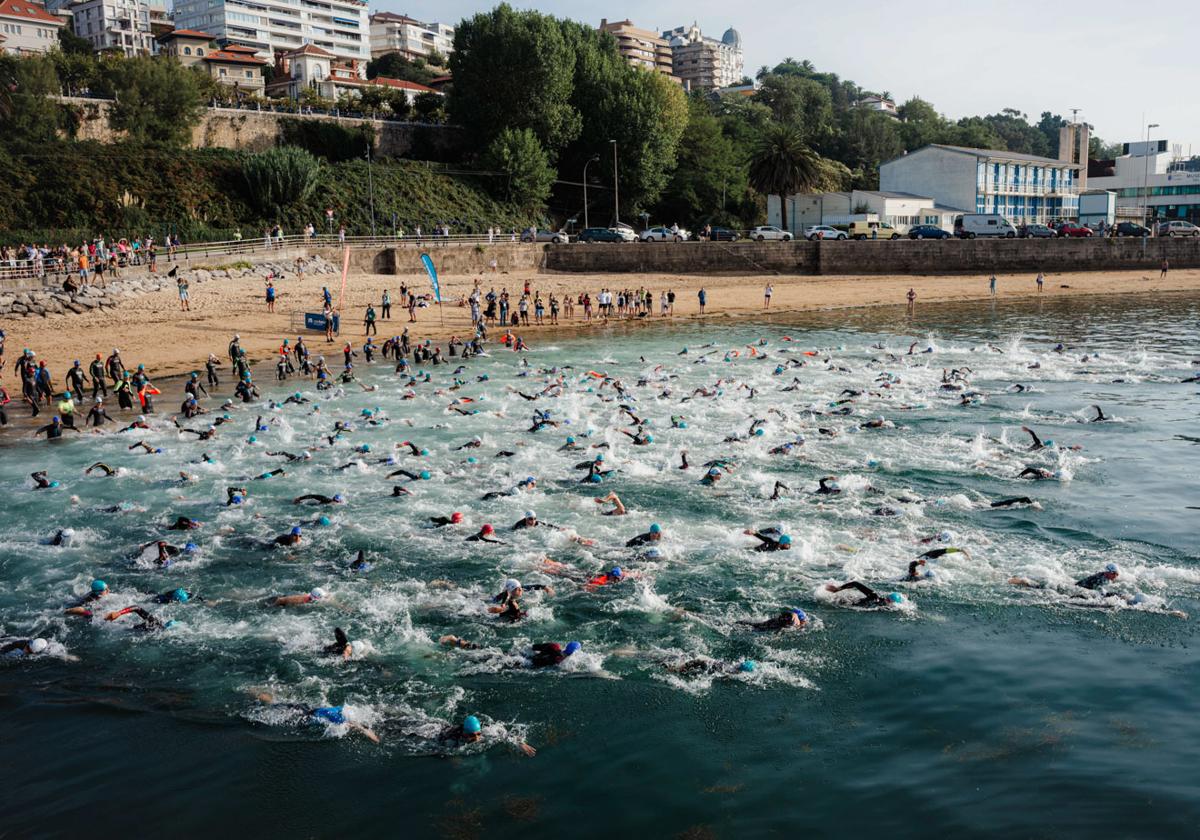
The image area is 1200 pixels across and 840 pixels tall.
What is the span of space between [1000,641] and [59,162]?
2318 inches

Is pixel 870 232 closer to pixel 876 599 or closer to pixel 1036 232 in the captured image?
pixel 1036 232

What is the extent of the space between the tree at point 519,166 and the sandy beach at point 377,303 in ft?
53.2

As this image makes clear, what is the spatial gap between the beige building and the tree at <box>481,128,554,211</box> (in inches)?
3845

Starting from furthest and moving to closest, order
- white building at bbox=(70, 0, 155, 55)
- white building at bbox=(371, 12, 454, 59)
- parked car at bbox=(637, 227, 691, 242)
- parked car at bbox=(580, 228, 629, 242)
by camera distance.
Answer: white building at bbox=(371, 12, 454, 59), white building at bbox=(70, 0, 155, 55), parked car at bbox=(637, 227, 691, 242), parked car at bbox=(580, 228, 629, 242)

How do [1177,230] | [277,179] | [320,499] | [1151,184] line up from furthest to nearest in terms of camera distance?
1. [1151,184]
2. [1177,230]
3. [277,179]
4. [320,499]

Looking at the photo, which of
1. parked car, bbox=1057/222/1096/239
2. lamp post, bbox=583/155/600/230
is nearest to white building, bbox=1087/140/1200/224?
parked car, bbox=1057/222/1096/239

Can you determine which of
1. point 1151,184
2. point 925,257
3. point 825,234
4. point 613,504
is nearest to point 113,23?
point 825,234

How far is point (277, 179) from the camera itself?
59.8m

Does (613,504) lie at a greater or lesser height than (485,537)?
greater

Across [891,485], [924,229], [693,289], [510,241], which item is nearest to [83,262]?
[510,241]

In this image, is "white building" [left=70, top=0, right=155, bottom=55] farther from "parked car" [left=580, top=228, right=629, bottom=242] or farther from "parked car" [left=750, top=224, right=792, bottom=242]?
"parked car" [left=750, top=224, right=792, bottom=242]

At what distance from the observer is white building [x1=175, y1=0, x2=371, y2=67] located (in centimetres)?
12006

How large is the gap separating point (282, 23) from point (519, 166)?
73790 mm

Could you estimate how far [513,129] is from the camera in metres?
73.7
